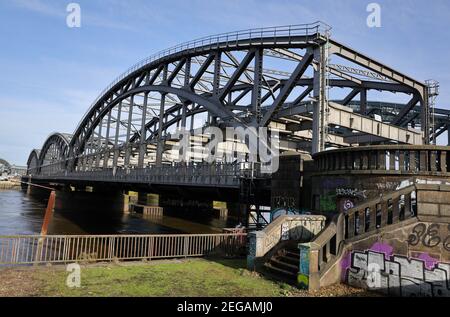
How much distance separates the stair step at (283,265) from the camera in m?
14.1

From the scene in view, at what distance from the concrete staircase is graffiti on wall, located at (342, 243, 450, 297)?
6.68 ft

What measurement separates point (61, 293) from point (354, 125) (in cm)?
2461

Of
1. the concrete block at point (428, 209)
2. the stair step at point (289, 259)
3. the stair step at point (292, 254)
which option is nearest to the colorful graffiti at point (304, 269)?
the stair step at point (289, 259)

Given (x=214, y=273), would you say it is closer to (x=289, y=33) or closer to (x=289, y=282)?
(x=289, y=282)

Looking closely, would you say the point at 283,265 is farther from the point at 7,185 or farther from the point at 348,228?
the point at 7,185

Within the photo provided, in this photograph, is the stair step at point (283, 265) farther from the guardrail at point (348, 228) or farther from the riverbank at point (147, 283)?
the guardrail at point (348, 228)

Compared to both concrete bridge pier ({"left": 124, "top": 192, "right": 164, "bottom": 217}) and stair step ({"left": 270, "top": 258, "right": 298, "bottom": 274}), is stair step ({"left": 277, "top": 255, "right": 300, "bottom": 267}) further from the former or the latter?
concrete bridge pier ({"left": 124, "top": 192, "right": 164, "bottom": 217})

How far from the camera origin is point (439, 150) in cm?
1424

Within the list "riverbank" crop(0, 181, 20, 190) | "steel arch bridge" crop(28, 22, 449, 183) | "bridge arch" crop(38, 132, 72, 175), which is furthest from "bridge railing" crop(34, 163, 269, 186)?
"riverbank" crop(0, 181, 20, 190)

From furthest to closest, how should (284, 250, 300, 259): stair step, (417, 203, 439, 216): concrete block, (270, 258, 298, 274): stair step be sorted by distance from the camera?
(284, 250, 300, 259): stair step < (270, 258, 298, 274): stair step < (417, 203, 439, 216): concrete block

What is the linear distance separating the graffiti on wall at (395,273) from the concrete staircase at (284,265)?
204 cm

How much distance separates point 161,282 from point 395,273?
8002 mm

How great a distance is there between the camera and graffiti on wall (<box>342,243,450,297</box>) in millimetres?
11164

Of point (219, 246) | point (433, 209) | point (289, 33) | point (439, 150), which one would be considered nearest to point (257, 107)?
point (289, 33)
